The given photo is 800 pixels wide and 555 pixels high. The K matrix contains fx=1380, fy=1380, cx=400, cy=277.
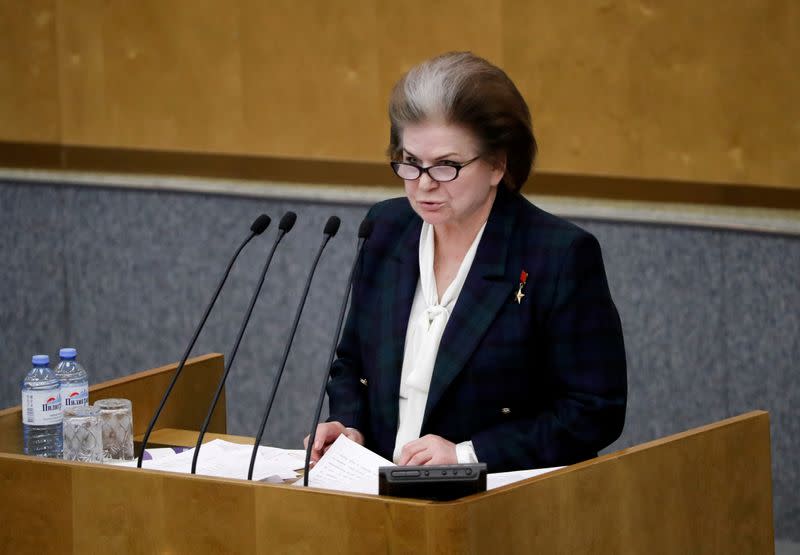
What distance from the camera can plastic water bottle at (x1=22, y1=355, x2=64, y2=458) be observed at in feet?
8.57

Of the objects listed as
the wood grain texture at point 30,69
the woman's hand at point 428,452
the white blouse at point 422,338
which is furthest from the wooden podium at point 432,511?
the wood grain texture at point 30,69

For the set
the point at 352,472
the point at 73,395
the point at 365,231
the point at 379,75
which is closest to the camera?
the point at 352,472

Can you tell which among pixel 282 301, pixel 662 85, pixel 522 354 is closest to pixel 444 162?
pixel 522 354

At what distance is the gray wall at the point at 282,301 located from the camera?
3912mm

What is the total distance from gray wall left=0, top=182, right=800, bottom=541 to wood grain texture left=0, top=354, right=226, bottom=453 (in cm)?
142

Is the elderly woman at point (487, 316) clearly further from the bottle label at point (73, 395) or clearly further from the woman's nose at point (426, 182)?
the bottle label at point (73, 395)

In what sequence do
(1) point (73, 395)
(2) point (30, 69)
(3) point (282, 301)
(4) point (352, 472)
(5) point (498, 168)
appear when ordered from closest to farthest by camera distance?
1. (4) point (352, 472)
2. (5) point (498, 168)
3. (1) point (73, 395)
4. (3) point (282, 301)
5. (2) point (30, 69)

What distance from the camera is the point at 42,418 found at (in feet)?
8.58

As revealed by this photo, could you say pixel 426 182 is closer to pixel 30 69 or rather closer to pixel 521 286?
pixel 521 286

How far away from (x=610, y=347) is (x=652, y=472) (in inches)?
10.9

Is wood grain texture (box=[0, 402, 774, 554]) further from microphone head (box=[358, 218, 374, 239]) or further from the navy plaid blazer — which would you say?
microphone head (box=[358, 218, 374, 239])

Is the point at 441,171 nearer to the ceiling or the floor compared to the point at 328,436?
nearer to the ceiling

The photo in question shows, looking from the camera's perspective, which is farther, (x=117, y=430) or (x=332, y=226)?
(x=117, y=430)

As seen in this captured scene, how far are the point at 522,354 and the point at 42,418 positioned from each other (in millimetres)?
916
